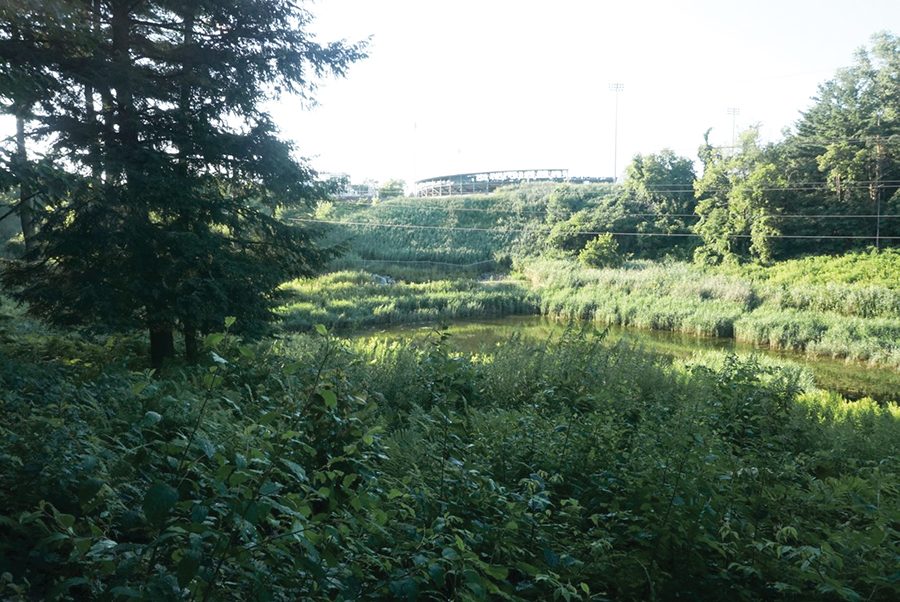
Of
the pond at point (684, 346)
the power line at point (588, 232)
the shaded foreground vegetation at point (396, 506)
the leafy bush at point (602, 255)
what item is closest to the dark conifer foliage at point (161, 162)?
the shaded foreground vegetation at point (396, 506)

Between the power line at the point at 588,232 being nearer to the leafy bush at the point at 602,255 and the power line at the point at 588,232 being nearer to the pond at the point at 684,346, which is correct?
the leafy bush at the point at 602,255

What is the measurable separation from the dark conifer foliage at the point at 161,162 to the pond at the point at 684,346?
475 centimetres

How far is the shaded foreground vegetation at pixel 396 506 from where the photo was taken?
1946 millimetres

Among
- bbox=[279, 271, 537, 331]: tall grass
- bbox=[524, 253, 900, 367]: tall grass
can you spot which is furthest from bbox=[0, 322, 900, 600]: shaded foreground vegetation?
bbox=[279, 271, 537, 331]: tall grass

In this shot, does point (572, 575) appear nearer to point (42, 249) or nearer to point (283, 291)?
point (283, 291)

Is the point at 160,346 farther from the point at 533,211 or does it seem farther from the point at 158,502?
the point at 533,211

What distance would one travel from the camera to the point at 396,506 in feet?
10.3

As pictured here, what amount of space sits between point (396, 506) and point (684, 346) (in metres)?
20.8

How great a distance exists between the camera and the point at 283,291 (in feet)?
29.6

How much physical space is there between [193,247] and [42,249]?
2.15 m

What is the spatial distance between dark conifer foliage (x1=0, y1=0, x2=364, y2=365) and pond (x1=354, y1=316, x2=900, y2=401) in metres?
4.75

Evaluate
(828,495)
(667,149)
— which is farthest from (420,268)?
(828,495)

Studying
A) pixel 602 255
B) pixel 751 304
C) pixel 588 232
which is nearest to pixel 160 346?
pixel 751 304

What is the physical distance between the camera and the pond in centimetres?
1620
